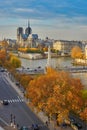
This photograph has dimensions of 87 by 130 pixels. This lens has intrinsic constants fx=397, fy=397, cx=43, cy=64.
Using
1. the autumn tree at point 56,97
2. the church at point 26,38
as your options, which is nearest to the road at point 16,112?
the autumn tree at point 56,97

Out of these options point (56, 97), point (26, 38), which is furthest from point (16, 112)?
point (26, 38)

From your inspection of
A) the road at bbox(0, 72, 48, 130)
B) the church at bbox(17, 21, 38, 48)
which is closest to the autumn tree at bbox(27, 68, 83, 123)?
the road at bbox(0, 72, 48, 130)

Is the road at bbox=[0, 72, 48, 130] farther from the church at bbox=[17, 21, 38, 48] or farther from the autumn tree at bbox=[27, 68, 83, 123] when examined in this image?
the church at bbox=[17, 21, 38, 48]

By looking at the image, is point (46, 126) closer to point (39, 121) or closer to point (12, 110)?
point (39, 121)

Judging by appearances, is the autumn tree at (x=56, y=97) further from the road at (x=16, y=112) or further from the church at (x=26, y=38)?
the church at (x=26, y=38)

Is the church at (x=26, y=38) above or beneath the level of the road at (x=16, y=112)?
beneath

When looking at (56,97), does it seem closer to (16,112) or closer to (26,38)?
(16,112)

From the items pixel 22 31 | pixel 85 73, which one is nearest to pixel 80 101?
pixel 85 73
